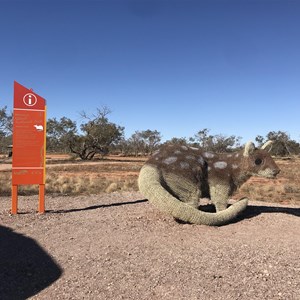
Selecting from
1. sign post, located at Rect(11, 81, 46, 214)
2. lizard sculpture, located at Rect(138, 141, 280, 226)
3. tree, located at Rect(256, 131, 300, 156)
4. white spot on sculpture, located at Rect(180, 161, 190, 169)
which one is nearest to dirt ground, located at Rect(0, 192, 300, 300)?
lizard sculpture, located at Rect(138, 141, 280, 226)

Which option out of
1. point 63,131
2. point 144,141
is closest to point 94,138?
point 63,131

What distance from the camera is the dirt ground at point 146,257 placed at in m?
4.87

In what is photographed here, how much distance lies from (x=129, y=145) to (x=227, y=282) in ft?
249

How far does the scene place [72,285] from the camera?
5012 millimetres

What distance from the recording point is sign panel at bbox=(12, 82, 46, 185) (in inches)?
380

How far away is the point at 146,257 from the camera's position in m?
6.14

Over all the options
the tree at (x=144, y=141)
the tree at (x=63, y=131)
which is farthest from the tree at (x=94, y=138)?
the tree at (x=144, y=141)

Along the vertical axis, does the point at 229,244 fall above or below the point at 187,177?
below

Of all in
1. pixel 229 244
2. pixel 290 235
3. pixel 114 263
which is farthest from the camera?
pixel 290 235

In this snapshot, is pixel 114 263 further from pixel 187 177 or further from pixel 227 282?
pixel 187 177

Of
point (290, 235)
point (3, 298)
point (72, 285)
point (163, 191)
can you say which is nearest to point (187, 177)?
point (163, 191)

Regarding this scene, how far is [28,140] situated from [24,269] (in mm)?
4857

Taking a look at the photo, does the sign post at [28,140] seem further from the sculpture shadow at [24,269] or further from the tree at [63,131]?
the tree at [63,131]

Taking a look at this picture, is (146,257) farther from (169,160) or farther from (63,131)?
(63,131)
